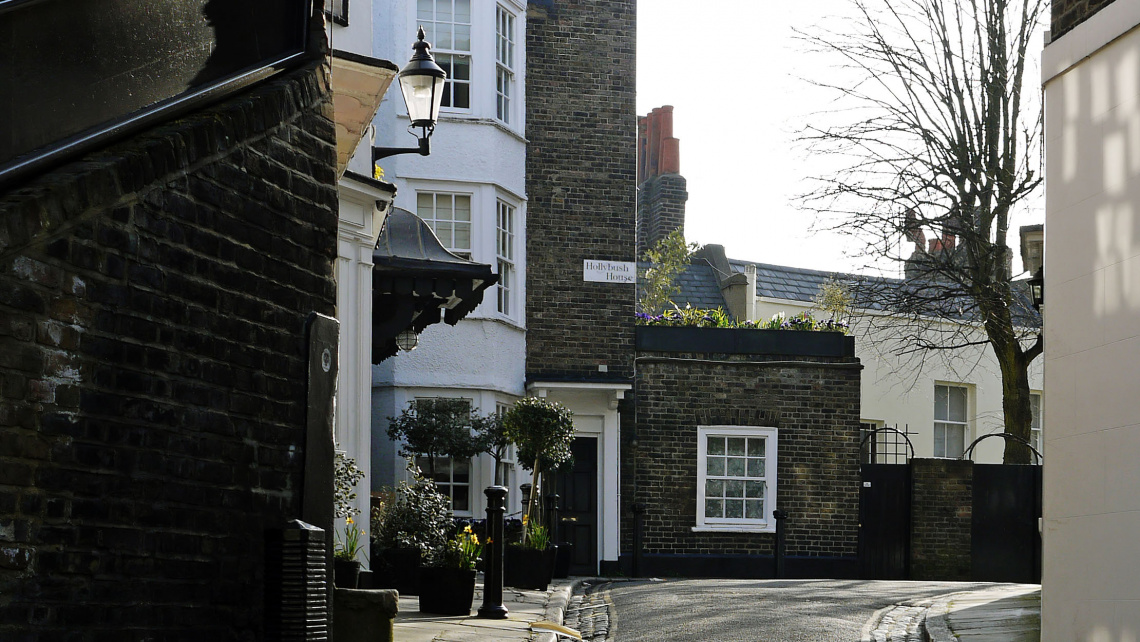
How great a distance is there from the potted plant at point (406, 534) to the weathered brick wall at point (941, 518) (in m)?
11.2

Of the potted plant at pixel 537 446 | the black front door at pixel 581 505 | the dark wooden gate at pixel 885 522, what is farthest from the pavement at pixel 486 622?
the dark wooden gate at pixel 885 522

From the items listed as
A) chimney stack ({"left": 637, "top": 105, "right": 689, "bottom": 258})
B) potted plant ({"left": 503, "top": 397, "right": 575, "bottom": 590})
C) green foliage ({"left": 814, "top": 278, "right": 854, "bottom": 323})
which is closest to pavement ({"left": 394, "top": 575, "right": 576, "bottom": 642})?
potted plant ({"left": 503, "top": 397, "right": 575, "bottom": 590})

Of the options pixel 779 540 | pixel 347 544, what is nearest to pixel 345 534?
pixel 347 544

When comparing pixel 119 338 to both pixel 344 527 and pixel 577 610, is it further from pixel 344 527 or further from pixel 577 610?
pixel 577 610

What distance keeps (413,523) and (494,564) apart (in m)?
1.10

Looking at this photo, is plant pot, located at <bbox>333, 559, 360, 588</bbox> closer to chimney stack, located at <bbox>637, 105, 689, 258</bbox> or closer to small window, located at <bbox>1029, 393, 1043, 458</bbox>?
chimney stack, located at <bbox>637, 105, 689, 258</bbox>

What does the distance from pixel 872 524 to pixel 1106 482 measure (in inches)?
478

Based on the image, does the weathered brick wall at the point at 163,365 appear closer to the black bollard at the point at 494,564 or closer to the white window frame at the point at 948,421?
the black bollard at the point at 494,564

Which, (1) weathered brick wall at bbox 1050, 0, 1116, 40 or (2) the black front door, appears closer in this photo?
(1) weathered brick wall at bbox 1050, 0, 1116, 40

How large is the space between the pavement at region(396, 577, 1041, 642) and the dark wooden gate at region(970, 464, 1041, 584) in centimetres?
595

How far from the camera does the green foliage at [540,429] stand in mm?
16062

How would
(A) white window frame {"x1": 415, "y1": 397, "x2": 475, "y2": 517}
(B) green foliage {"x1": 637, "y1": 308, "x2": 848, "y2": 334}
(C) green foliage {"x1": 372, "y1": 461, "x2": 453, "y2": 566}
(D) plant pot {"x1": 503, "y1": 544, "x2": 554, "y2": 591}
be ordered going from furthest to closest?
(B) green foliage {"x1": 637, "y1": 308, "x2": 848, "y2": 334} → (A) white window frame {"x1": 415, "y1": 397, "x2": 475, "y2": 517} → (D) plant pot {"x1": 503, "y1": 544, "x2": 554, "y2": 591} → (C) green foliage {"x1": 372, "y1": 461, "x2": 453, "y2": 566}

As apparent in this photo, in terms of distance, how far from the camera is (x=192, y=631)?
4422 mm

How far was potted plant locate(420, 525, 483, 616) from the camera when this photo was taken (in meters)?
11.0
